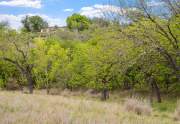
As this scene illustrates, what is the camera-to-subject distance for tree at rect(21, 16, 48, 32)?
106 meters

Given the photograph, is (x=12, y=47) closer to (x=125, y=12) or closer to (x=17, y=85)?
(x=17, y=85)

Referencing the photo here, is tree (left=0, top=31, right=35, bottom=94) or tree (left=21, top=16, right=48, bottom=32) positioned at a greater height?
tree (left=21, top=16, right=48, bottom=32)

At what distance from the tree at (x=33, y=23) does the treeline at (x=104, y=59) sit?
54687 millimetres

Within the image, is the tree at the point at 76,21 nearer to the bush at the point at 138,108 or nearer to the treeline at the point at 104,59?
the treeline at the point at 104,59

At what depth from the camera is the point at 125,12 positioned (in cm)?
1424

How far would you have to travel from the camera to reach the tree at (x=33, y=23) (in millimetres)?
106375

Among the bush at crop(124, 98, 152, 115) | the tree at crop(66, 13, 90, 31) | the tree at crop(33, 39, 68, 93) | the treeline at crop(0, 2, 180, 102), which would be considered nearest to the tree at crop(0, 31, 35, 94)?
the treeline at crop(0, 2, 180, 102)

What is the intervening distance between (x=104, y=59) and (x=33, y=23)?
85.9 metres

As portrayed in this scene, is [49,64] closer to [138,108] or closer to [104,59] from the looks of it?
[104,59]

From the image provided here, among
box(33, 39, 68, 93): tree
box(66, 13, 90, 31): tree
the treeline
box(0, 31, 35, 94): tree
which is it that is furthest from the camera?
box(66, 13, 90, 31): tree

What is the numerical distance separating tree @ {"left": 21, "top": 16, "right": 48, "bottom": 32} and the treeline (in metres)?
54.7

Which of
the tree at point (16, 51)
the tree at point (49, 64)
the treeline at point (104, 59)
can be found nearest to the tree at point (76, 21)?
the treeline at point (104, 59)

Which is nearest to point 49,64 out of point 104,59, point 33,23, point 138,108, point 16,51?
point 16,51

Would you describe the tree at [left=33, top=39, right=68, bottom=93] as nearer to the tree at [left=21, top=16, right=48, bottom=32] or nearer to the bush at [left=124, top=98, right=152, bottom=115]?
the bush at [left=124, top=98, right=152, bottom=115]
